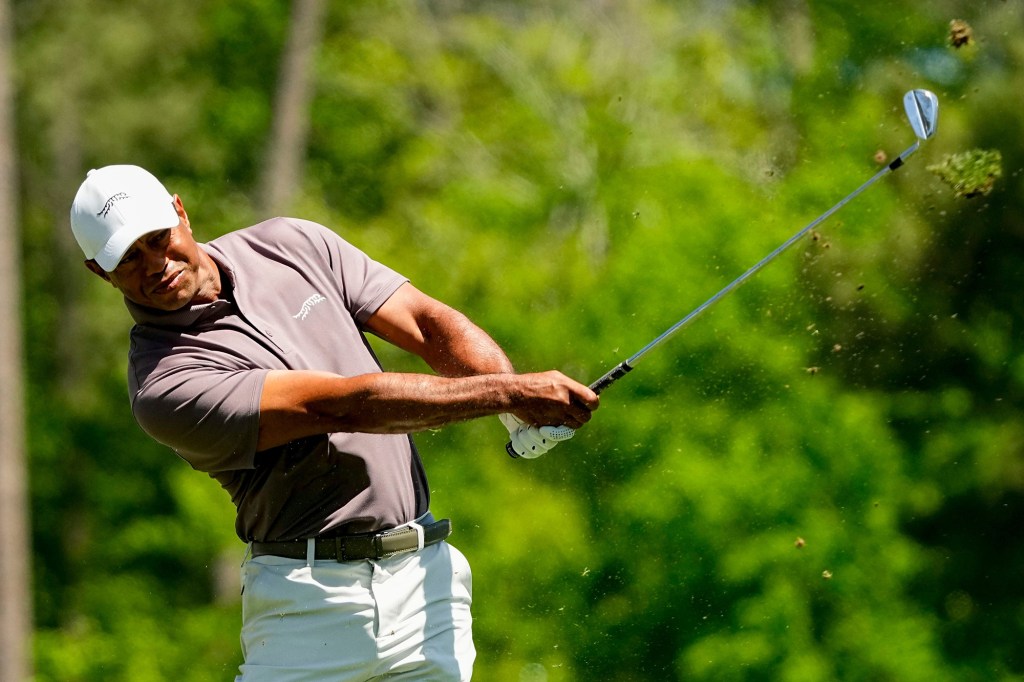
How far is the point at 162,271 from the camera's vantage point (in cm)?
309

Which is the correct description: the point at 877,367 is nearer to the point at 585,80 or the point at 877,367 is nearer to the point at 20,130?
the point at 585,80

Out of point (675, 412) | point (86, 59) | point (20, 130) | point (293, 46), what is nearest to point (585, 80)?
point (293, 46)

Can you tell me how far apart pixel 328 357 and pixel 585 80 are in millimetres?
12149

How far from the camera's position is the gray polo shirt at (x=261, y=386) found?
3031 mm

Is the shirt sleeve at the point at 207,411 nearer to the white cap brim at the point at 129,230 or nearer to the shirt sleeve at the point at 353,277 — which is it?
the white cap brim at the point at 129,230

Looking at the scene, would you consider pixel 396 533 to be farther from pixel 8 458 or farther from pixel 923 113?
pixel 8 458

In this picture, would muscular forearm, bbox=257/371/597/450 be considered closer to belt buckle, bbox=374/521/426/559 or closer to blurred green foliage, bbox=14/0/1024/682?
belt buckle, bbox=374/521/426/559

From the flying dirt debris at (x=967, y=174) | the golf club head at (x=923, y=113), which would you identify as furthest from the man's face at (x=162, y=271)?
the flying dirt debris at (x=967, y=174)

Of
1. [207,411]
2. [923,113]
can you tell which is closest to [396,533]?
[207,411]

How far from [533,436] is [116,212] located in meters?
1.06

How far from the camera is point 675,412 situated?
11.8 metres

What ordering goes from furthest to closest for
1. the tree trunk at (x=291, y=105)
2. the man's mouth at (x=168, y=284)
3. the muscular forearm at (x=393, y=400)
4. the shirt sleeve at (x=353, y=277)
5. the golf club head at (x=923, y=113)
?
the tree trunk at (x=291, y=105)
the golf club head at (x=923, y=113)
the shirt sleeve at (x=353, y=277)
the man's mouth at (x=168, y=284)
the muscular forearm at (x=393, y=400)

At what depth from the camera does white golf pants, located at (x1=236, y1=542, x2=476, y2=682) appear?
3.17 metres

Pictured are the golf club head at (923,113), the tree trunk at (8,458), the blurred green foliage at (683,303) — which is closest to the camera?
the golf club head at (923,113)
